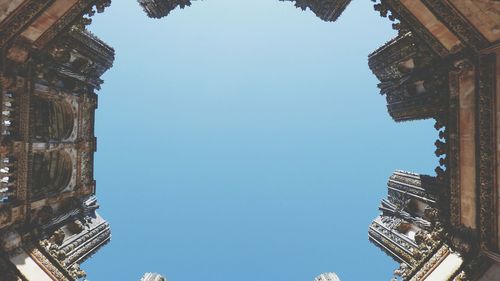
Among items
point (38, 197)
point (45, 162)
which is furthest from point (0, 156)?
point (45, 162)

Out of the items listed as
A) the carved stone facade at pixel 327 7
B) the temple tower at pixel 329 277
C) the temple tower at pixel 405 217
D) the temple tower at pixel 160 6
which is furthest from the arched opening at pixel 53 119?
the carved stone facade at pixel 327 7

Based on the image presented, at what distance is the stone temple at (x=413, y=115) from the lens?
1148 centimetres

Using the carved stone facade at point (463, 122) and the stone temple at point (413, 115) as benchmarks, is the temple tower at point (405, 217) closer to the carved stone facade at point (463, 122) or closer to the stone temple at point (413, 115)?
the stone temple at point (413, 115)

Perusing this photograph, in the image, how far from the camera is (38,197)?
72.6 ft

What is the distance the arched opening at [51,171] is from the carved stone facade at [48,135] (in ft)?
0.22

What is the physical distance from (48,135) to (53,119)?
4.16 feet

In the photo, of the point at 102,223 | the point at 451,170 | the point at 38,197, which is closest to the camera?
the point at 451,170

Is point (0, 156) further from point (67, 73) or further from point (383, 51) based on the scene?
point (383, 51)

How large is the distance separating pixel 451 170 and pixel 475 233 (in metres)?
2.30

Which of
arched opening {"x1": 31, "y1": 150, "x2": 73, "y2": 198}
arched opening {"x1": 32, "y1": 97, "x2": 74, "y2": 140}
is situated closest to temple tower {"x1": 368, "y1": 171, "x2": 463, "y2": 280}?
arched opening {"x1": 31, "y1": 150, "x2": 73, "y2": 198}

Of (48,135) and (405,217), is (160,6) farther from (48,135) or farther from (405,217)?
(405,217)

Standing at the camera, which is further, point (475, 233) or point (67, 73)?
point (67, 73)

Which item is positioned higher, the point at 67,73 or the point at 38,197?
the point at 67,73

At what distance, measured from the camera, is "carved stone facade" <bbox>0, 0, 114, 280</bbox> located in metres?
13.4
